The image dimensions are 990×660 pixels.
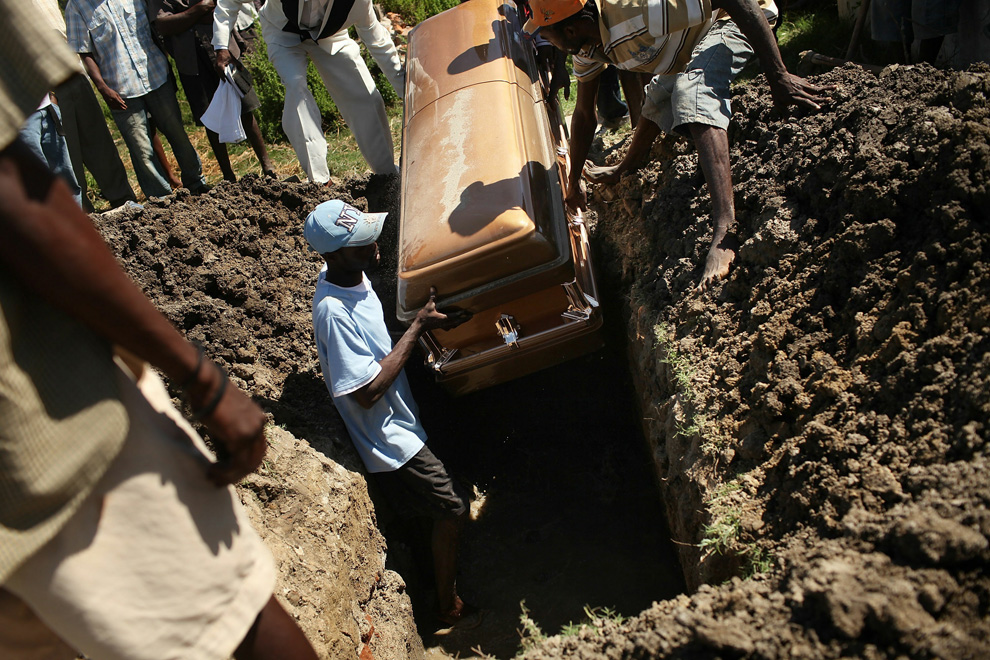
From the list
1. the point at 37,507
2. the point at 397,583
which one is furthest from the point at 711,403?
the point at 37,507

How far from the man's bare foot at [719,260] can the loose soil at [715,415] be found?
0.07 m

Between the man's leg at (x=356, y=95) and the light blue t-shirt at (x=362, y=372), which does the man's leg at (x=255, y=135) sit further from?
the light blue t-shirt at (x=362, y=372)

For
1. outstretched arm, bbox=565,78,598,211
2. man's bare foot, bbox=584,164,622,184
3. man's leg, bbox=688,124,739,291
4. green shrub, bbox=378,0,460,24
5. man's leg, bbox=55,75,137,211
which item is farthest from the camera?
green shrub, bbox=378,0,460,24

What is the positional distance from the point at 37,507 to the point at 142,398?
0.77 ft

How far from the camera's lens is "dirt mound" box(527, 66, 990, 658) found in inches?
60.0

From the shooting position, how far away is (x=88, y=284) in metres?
1.07

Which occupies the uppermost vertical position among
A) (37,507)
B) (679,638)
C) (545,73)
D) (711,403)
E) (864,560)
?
(37,507)

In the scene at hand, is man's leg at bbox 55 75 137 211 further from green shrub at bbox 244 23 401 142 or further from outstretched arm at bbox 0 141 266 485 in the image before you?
outstretched arm at bbox 0 141 266 485

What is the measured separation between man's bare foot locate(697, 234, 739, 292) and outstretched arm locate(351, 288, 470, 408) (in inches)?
39.9

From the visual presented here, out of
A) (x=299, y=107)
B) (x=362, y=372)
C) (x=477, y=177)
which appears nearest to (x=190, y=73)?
(x=299, y=107)

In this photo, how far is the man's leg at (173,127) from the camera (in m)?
5.50

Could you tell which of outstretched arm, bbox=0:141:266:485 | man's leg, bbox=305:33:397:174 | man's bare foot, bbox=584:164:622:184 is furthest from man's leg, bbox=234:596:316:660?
man's leg, bbox=305:33:397:174

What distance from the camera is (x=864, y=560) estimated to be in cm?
162

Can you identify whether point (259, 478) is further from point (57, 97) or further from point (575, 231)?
point (57, 97)
